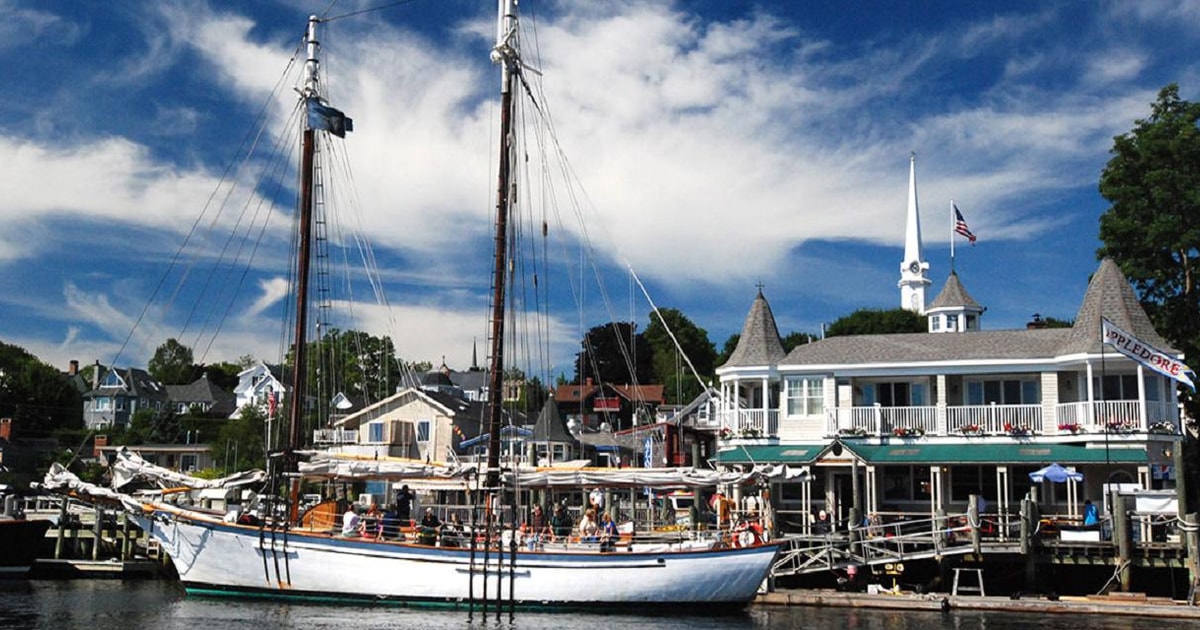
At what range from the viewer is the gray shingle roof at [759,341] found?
4362cm

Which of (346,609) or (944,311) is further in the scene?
(944,311)

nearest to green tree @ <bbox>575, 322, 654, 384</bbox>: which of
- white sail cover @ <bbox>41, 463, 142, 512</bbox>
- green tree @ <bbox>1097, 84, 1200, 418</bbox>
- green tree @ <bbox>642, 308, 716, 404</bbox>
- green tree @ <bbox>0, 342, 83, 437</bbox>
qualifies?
green tree @ <bbox>642, 308, 716, 404</bbox>

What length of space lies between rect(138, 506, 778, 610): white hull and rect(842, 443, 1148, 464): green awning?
938cm

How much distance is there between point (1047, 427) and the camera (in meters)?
39.6

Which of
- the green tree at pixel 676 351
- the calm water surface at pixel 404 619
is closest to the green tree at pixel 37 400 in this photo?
the green tree at pixel 676 351

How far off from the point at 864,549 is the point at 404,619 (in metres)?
14.2

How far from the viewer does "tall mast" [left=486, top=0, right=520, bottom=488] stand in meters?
32.6

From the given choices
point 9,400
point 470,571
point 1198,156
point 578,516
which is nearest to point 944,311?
point 1198,156

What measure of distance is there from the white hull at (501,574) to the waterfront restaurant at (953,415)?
647 centimetres

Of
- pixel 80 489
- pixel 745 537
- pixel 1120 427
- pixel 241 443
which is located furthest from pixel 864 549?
pixel 241 443

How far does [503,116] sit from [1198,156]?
3381 cm

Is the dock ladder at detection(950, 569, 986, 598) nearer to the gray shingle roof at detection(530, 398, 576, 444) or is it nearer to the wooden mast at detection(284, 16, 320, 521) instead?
the wooden mast at detection(284, 16, 320, 521)

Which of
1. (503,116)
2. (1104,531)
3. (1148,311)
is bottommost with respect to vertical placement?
(1104,531)

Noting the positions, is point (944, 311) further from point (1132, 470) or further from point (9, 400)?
point (9, 400)
